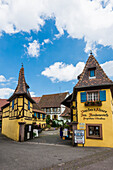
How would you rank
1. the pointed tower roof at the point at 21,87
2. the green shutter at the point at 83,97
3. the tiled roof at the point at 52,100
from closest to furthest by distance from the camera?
the green shutter at the point at 83,97 → the pointed tower roof at the point at 21,87 → the tiled roof at the point at 52,100

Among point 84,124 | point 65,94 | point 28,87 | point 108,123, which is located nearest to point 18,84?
point 28,87

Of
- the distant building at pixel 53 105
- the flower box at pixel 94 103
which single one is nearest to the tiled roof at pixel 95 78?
the flower box at pixel 94 103

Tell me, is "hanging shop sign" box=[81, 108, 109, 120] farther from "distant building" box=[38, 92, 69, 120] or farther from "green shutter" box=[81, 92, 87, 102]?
"distant building" box=[38, 92, 69, 120]

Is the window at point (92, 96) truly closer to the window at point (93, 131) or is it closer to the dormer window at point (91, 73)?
the dormer window at point (91, 73)

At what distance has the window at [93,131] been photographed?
1252 centimetres

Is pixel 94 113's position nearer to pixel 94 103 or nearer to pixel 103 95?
pixel 94 103

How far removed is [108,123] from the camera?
12.4 m

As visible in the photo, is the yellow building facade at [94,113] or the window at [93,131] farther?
the window at [93,131]

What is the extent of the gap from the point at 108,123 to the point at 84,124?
2.14m

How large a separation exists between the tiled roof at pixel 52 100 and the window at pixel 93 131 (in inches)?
1144

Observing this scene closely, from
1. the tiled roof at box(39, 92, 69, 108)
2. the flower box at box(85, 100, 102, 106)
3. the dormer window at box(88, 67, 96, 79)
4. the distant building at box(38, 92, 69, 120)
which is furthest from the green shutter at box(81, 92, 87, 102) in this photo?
the tiled roof at box(39, 92, 69, 108)

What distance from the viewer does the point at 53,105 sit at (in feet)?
139

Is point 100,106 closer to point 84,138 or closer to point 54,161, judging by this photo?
point 84,138

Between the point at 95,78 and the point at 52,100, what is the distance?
31.4m
